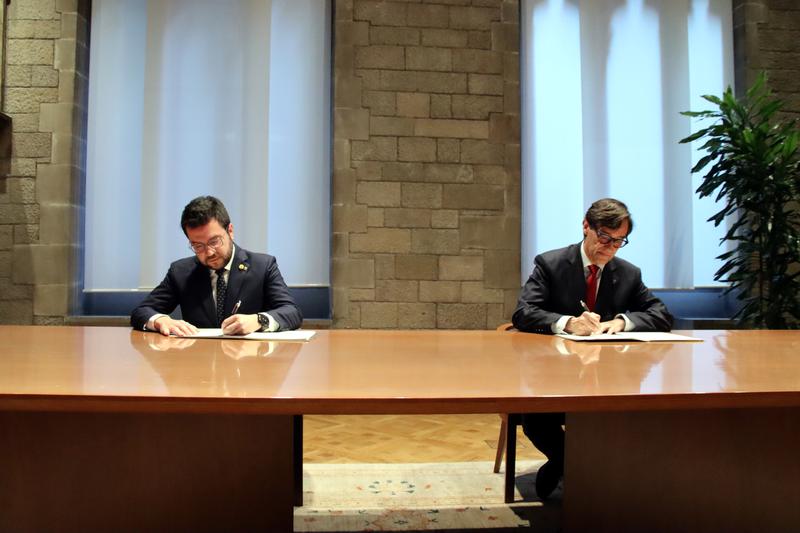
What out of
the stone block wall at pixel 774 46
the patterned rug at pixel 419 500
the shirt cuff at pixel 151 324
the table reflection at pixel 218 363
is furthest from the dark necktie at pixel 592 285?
the stone block wall at pixel 774 46

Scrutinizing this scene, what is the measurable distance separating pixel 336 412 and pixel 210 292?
1.74 meters

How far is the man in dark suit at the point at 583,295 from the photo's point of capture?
2.46 meters

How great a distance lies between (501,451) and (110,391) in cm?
214

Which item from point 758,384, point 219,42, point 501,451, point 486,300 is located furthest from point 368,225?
point 758,384

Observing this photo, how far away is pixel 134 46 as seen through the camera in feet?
15.3

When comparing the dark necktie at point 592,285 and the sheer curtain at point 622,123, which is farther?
the sheer curtain at point 622,123

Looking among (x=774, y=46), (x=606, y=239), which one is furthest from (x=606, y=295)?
(x=774, y=46)

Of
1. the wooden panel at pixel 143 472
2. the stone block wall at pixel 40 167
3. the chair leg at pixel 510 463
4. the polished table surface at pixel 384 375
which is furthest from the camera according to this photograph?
the stone block wall at pixel 40 167

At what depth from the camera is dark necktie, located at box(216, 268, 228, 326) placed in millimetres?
2631

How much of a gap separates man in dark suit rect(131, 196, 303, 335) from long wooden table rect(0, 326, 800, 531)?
2.57 ft

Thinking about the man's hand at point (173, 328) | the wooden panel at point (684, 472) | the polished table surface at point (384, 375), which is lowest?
the wooden panel at point (684, 472)

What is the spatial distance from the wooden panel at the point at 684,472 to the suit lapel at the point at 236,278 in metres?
1.57

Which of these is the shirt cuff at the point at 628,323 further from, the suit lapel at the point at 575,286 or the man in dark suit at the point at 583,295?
the suit lapel at the point at 575,286

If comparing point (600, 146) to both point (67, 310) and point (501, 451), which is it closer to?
point (501, 451)
